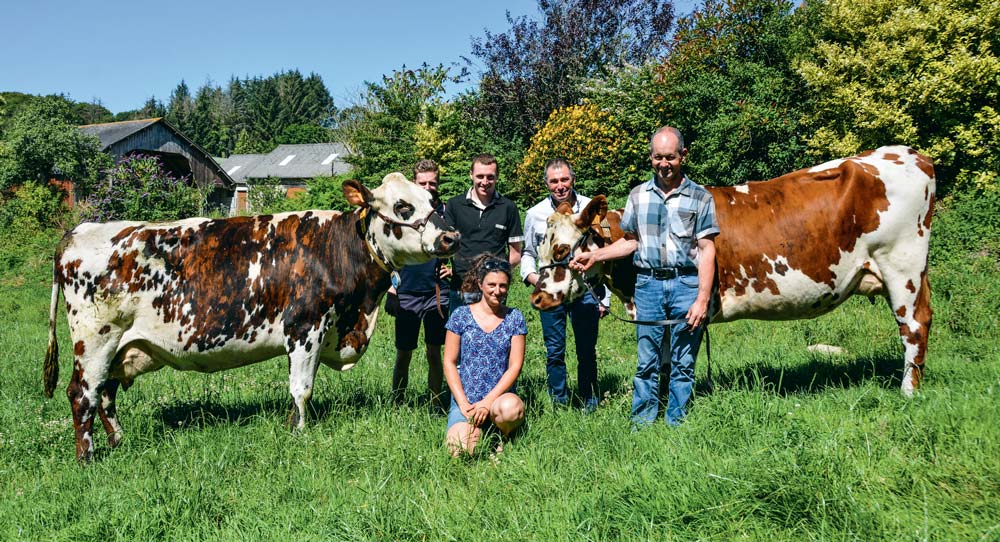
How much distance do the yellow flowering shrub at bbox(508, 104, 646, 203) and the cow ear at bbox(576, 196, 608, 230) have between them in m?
12.8

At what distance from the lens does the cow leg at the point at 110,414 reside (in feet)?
17.1

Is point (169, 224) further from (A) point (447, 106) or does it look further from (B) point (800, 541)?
(A) point (447, 106)

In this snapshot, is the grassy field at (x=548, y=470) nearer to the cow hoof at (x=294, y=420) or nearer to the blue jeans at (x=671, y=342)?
the cow hoof at (x=294, y=420)

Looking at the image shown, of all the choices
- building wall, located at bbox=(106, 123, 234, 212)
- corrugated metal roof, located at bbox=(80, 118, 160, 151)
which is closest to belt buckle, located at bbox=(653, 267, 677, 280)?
building wall, located at bbox=(106, 123, 234, 212)

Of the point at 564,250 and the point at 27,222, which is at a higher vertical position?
the point at 27,222

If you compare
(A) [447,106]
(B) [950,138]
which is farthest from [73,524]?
(A) [447,106]

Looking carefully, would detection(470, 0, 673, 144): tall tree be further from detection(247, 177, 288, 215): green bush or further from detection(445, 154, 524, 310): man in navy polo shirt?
detection(445, 154, 524, 310): man in navy polo shirt

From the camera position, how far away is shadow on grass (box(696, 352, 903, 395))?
5.88m

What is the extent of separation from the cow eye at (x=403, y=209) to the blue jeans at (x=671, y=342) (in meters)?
1.81

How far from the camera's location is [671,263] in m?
4.55

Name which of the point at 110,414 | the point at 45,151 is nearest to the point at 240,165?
the point at 45,151

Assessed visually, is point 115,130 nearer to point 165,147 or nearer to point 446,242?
point 165,147

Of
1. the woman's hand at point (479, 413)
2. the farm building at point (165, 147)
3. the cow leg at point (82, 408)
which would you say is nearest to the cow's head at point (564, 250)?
the woman's hand at point (479, 413)

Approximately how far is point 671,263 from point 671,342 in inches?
22.0
